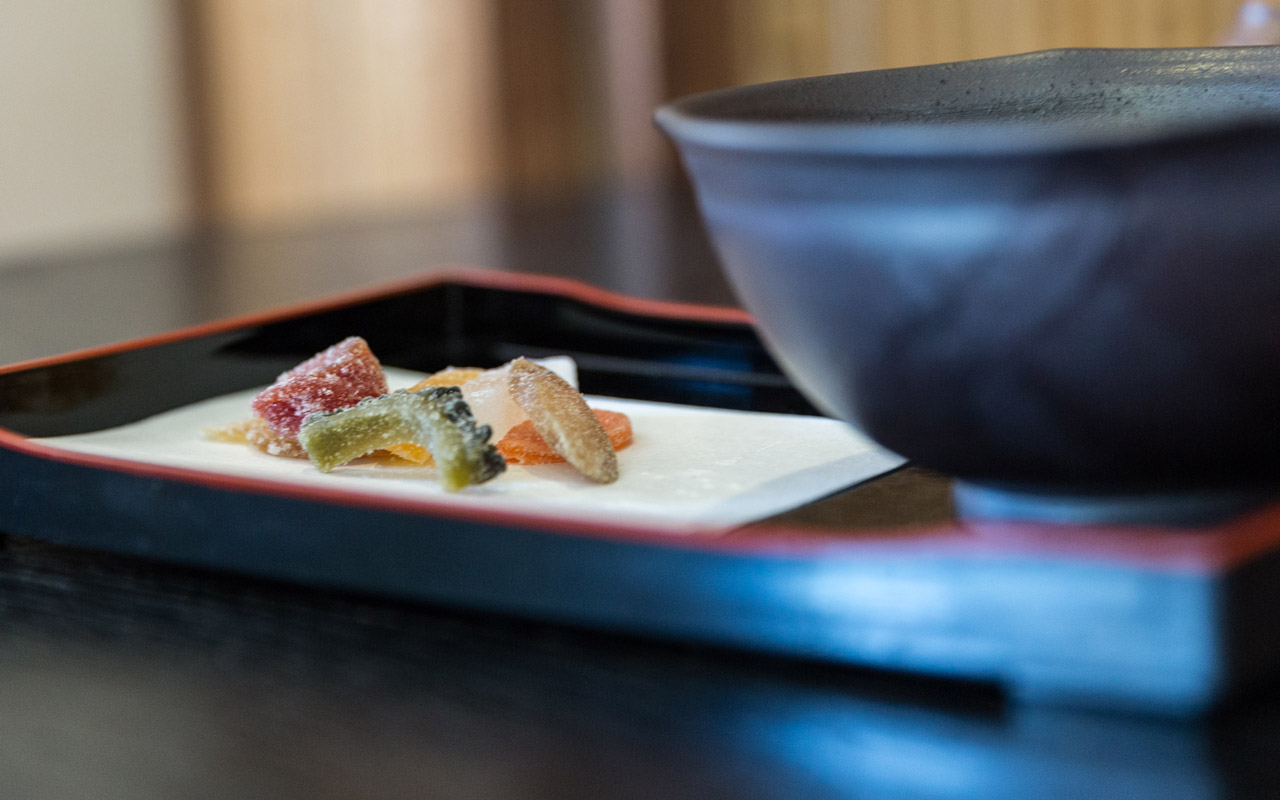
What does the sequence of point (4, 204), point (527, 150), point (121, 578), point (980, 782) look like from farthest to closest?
point (527, 150) → point (4, 204) → point (121, 578) → point (980, 782)

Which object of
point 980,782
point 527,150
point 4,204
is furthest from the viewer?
point 527,150

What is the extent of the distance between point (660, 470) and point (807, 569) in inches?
6.9

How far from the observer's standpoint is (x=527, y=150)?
323 cm

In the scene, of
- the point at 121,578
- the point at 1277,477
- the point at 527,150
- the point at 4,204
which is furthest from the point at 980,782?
the point at 527,150

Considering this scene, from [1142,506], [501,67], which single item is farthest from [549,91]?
[1142,506]

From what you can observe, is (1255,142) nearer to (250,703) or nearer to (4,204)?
(250,703)

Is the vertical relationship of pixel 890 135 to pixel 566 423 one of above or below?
above

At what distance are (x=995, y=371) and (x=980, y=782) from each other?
0.10 meters

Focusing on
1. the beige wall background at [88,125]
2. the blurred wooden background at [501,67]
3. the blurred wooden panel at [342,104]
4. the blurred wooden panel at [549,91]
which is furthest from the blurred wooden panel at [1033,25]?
the beige wall background at [88,125]

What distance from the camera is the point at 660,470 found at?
0.56m

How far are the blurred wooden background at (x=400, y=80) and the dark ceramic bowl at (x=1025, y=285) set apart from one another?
7.81 feet

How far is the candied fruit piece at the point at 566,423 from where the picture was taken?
1.73 feet

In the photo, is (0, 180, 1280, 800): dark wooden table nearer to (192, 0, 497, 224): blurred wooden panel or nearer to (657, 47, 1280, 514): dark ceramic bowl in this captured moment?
(657, 47, 1280, 514): dark ceramic bowl

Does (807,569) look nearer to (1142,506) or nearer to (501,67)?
(1142,506)
